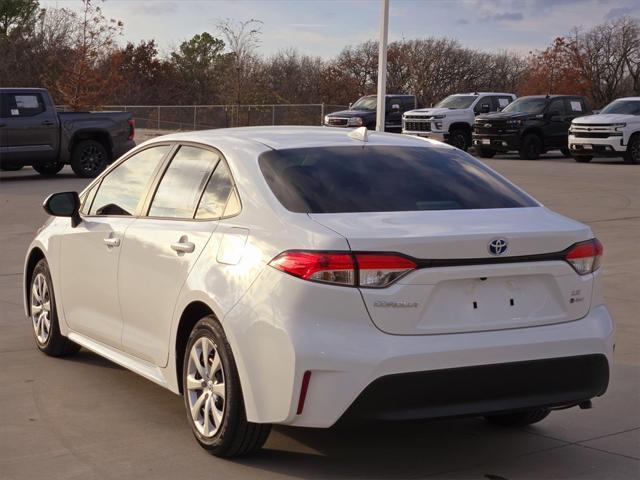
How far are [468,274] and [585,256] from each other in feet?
2.26

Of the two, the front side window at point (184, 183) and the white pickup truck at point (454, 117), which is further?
the white pickup truck at point (454, 117)

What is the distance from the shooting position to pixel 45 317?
297 inches

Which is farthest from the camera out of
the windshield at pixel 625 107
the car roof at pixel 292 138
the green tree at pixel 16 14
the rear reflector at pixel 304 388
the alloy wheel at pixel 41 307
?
the green tree at pixel 16 14

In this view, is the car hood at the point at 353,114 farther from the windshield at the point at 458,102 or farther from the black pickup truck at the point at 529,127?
the black pickup truck at the point at 529,127

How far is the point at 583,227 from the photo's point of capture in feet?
17.1

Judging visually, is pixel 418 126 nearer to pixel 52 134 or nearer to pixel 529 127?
pixel 529 127

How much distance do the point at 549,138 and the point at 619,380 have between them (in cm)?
2678

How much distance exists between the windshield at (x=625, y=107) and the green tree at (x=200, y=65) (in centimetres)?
3607

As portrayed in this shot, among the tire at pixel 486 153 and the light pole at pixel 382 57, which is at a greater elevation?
the light pole at pixel 382 57

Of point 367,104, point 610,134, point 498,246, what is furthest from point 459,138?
point 498,246

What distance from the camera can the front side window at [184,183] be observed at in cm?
584

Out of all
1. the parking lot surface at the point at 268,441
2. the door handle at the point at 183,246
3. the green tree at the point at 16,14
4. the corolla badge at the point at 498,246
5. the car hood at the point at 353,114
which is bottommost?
the parking lot surface at the point at 268,441

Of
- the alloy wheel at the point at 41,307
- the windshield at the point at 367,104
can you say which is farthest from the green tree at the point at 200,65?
the alloy wheel at the point at 41,307

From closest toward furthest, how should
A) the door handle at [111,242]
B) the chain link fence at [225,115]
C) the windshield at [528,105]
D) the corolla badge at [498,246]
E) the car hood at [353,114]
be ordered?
the corolla badge at [498,246] → the door handle at [111,242] → the windshield at [528,105] → the car hood at [353,114] → the chain link fence at [225,115]
